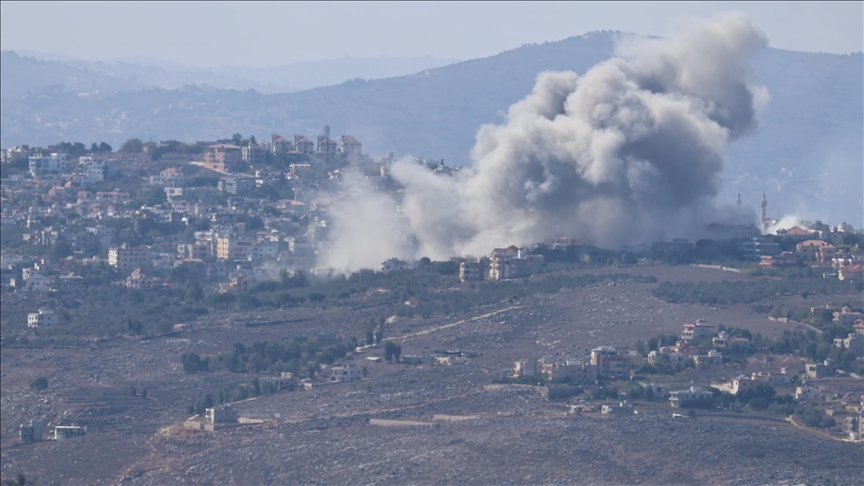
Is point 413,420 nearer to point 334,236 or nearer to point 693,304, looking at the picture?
point 693,304

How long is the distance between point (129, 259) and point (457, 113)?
256 feet

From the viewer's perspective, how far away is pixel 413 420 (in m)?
43.9

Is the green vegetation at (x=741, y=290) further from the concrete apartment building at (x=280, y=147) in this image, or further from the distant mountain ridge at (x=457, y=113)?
the distant mountain ridge at (x=457, y=113)

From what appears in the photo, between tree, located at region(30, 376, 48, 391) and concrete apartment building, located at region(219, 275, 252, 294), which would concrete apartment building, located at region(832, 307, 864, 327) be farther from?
concrete apartment building, located at region(219, 275, 252, 294)

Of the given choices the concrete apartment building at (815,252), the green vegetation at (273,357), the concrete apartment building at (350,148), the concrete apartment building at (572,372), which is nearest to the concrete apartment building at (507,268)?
the green vegetation at (273,357)

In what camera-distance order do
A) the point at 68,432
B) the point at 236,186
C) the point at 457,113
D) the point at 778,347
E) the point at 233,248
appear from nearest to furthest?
the point at 68,432
the point at 778,347
the point at 233,248
the point at 236,186
the point at 457,113

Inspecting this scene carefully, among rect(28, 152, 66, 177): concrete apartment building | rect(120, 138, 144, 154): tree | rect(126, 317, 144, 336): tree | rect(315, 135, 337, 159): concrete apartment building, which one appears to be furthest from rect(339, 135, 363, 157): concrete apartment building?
rect(126, 317, 144, 336): tree

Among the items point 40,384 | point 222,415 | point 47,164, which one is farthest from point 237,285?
point 47,164

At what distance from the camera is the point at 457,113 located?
5714 inches

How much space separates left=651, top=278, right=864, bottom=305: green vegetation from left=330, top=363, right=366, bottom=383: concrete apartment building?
28.2 feet

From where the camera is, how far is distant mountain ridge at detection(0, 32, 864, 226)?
110750 millimetres

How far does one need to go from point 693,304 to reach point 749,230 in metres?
8.83

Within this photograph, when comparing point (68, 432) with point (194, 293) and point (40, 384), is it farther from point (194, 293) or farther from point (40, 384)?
point (194, 293)

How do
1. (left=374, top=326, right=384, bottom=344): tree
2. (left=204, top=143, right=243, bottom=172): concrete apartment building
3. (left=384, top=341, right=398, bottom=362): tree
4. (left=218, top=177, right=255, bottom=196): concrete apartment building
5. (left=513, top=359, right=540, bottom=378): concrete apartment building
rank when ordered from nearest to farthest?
1. (left=513, top=359, right=540, bottom=378): concrete apartment building
2. (left=384, top=341, right=398, bottom=362): tree
3. (left=374, top=326, right=384, bottom=344): tree
4. (left=218, top=177, right=255, bottom=196): concrete apartment building
5. (left=204, top=143, right=243, bottom=172): concrete apartment building
